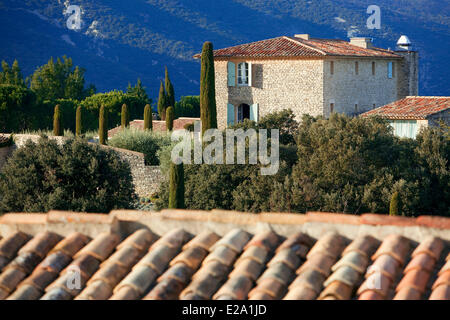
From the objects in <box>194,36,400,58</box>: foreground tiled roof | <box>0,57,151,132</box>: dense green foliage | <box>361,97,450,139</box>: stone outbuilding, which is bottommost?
<box>361,97,450,139</box>: stone outbuilding

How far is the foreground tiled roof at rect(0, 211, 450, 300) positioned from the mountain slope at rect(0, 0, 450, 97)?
87.9 m

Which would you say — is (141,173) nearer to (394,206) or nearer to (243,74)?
(243,74)

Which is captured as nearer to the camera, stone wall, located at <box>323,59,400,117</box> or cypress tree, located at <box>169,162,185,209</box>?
cypress tree, located at <box>169,162,185,209</box>

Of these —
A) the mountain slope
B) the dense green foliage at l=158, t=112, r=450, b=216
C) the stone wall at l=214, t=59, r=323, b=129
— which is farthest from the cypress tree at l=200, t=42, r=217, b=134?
the mountain slope

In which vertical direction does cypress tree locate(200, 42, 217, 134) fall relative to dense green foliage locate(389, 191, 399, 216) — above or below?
above

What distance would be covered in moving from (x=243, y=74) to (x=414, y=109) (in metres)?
10.5

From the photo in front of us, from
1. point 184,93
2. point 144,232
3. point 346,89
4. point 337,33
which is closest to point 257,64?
point 346,89

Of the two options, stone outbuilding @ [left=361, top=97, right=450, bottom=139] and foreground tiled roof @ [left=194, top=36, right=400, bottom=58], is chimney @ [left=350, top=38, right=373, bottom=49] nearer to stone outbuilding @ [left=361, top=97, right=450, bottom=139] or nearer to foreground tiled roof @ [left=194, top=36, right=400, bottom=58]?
foreground tiled roof @ [left=194, top=36, right=400, bottom=58]

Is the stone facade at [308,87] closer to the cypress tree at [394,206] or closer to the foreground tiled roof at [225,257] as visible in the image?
the cypress tree at [394,206]

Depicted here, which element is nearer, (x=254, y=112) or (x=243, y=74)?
(x=254, y=112)

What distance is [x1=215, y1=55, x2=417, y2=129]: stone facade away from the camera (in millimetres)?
39812

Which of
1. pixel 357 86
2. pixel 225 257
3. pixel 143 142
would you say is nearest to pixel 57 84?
pixel 357 86

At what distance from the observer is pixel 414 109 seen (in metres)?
36.5
